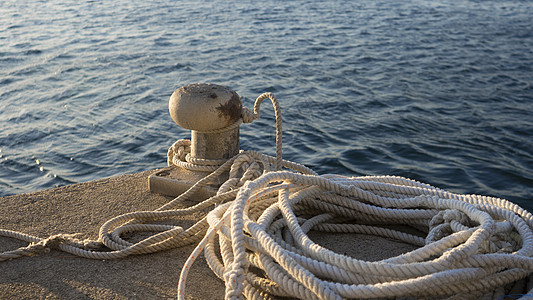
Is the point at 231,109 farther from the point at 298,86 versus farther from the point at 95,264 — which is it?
the point at 298,86

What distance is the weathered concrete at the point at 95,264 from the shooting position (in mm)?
2604

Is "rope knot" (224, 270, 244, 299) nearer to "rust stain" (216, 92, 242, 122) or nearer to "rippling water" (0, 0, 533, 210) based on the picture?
"rust stain" (216, 92, 242, 122)

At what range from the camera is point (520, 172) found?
251 inches

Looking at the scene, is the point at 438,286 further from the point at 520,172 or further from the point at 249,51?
the point at 249,51

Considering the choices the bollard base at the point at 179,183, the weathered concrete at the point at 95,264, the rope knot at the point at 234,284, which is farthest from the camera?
the bollard base at the point at 179,183

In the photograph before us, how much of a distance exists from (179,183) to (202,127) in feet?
1.44

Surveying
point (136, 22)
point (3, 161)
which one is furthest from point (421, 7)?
point (3, 161)

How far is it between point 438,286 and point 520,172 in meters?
4.90

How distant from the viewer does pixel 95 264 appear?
2875 mm

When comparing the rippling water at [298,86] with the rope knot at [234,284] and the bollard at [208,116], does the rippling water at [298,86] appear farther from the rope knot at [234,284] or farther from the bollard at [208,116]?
the rope knot at [234,284]

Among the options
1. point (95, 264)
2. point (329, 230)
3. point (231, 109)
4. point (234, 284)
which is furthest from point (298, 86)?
point (234, 284)

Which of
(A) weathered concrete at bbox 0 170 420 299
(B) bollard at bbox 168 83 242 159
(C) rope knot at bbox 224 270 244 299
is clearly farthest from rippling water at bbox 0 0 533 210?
(C) rope knot at bbox 224 270 244 299

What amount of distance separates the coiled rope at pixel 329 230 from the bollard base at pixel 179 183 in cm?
9

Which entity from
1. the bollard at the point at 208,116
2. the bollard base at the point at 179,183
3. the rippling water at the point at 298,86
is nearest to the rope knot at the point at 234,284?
the bollard base at the point at 179,183
